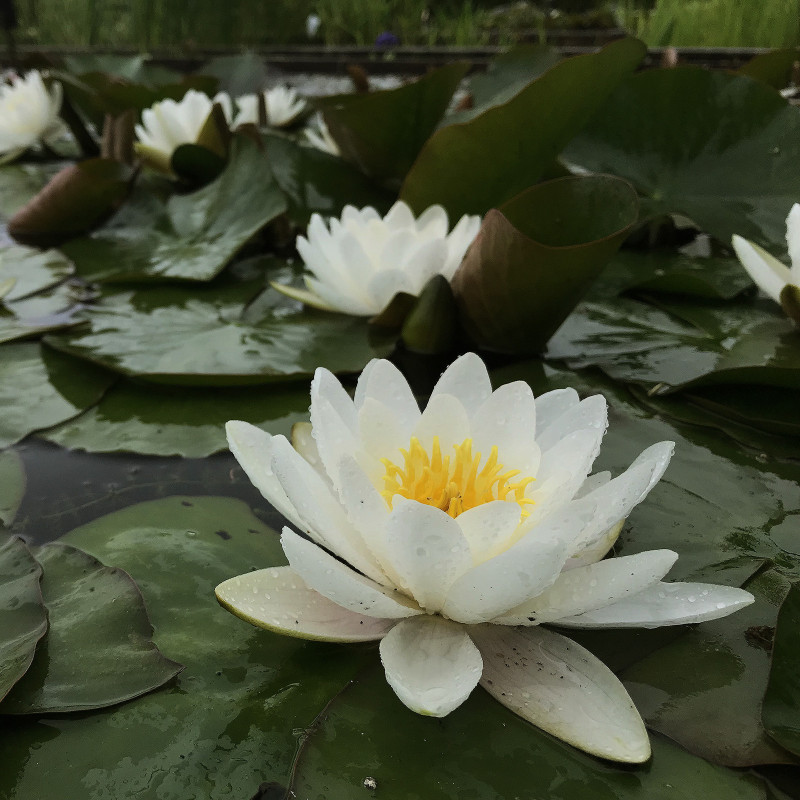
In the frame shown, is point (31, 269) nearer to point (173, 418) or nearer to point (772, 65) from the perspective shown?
point (173, 418)

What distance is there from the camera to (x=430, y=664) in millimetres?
630

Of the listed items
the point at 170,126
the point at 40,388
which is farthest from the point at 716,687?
the point at 170,126

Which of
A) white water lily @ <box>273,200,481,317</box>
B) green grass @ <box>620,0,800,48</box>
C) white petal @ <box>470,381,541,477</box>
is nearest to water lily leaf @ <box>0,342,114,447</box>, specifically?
white water lily @ <box>273,200,481,317</box>

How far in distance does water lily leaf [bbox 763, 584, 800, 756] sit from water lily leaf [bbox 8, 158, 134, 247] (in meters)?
2.03

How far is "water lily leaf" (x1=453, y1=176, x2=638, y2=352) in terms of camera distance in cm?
115

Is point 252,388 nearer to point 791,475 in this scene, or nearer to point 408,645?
point 408,645

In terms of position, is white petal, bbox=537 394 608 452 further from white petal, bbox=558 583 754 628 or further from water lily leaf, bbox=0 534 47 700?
water lily leaf, bbox=0 534 47 700

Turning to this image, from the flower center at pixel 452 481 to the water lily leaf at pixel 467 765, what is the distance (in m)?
0.20

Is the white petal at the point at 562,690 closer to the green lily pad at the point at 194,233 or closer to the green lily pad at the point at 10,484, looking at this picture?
the green lily pad at the point at 10,484

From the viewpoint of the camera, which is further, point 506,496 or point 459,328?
point 459,328

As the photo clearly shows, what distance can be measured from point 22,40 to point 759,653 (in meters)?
9.62

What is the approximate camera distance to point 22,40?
7883 mm

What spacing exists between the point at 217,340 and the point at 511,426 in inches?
29.9

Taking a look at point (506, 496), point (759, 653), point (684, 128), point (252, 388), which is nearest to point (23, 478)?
point (252, 388)
